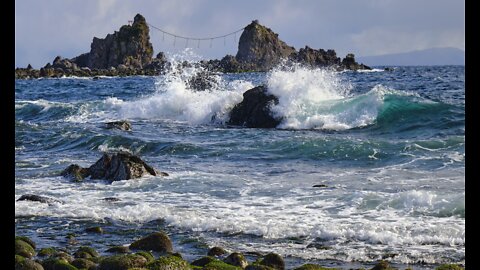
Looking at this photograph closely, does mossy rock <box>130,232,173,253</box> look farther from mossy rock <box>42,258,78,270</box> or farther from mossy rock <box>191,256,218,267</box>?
mossy rock <box>42,258,78,270</box>

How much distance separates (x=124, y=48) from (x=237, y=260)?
335ft

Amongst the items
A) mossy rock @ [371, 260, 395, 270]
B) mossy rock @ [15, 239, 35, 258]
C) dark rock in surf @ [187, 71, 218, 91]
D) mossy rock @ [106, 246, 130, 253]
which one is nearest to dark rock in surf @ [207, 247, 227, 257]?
mossy rock @ [106, 246, 130, 253]

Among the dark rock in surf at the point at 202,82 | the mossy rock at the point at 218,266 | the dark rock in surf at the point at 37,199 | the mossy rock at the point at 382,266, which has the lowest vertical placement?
the mossy rock at the point at 382,266

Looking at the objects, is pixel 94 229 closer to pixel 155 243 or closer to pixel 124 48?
pixel 155 243

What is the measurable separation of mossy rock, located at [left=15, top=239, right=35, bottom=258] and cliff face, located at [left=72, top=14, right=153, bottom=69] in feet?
323

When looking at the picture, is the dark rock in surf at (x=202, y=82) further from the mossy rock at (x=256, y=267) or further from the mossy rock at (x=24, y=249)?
the mossy rock at (x=256, y=267)

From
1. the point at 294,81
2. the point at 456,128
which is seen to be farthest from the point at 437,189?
the point at 294,81

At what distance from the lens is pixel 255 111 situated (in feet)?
74.3

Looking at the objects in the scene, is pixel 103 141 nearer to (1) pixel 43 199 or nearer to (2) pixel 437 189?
(1) pixel 43 199

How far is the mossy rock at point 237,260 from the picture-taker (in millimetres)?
6543

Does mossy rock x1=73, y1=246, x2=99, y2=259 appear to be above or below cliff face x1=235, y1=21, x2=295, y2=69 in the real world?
below

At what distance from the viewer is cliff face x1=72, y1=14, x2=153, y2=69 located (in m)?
105

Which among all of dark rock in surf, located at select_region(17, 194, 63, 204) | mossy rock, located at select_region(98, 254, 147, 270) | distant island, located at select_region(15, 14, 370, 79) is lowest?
mossy rock, located at select_region(98, 254, 147, 270)

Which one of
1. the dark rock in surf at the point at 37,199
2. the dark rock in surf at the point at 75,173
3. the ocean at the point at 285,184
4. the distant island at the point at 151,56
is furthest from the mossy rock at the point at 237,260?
the distant island at the point at 151,56
